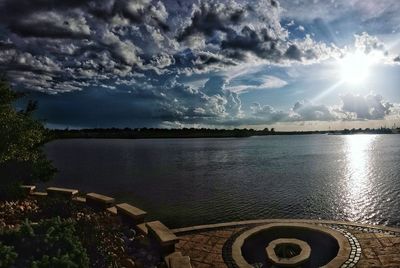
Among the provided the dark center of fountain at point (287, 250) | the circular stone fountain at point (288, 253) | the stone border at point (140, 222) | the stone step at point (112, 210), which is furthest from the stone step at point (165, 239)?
the stone step at point (112, 210)

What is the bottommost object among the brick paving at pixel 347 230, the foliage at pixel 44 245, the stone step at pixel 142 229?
the brick paving at pixel 347 230

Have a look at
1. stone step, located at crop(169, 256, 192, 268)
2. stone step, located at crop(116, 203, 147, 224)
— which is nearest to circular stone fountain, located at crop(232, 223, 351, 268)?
stone step, located at crop(169, 256, 192, 268)

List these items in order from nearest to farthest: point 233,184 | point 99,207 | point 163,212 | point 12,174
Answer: point 99,207, point 12,174, point 163,212, point 233,184

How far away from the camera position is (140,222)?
484 inches

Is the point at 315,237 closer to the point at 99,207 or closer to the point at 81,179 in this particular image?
the point at 99,207

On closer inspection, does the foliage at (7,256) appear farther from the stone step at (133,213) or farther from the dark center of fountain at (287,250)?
the dark center of fountain at (287,250)

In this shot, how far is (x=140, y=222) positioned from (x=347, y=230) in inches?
307

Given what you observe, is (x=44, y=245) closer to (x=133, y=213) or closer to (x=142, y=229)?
(x=142, y=229)

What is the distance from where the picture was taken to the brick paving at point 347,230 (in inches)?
393

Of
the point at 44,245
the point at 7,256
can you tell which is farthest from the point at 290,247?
the point at 7,256

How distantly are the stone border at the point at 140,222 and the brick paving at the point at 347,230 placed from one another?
3.34 ft

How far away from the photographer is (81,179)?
4647 cm

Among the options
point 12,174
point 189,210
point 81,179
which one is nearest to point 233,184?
point 189,210

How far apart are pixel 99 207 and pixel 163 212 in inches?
436
